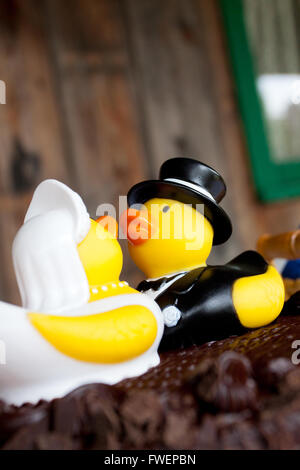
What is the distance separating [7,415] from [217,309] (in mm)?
285

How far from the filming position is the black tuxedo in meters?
0.67

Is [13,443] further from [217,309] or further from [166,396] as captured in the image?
[217,309]

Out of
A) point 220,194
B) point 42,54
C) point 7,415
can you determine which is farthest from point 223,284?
point 42,54

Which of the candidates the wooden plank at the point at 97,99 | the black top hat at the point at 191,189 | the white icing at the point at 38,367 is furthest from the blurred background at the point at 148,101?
the white icing at the point at 38,367

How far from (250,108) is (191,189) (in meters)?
1.61

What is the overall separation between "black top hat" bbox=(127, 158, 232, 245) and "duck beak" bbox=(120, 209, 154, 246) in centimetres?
4

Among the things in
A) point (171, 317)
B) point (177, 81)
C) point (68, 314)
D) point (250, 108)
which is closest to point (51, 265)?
point (68, 314)

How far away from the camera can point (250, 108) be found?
7.25 feet

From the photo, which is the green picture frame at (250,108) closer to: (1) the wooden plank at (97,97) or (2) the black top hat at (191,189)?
(1) the wooden plank at (97,97)

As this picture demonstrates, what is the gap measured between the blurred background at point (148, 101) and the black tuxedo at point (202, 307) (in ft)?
3.82

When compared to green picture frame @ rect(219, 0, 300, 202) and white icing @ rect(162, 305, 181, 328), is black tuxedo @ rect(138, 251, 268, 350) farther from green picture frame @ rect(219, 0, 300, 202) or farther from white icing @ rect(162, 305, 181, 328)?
green picture frame @ rect(219, 0, 300, 202)

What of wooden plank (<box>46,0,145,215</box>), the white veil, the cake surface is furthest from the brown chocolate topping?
wooden plank (<box>46,0,145,215</box>)

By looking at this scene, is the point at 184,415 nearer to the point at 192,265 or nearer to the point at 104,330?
the point at 104,330

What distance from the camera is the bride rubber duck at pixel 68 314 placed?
542mm
